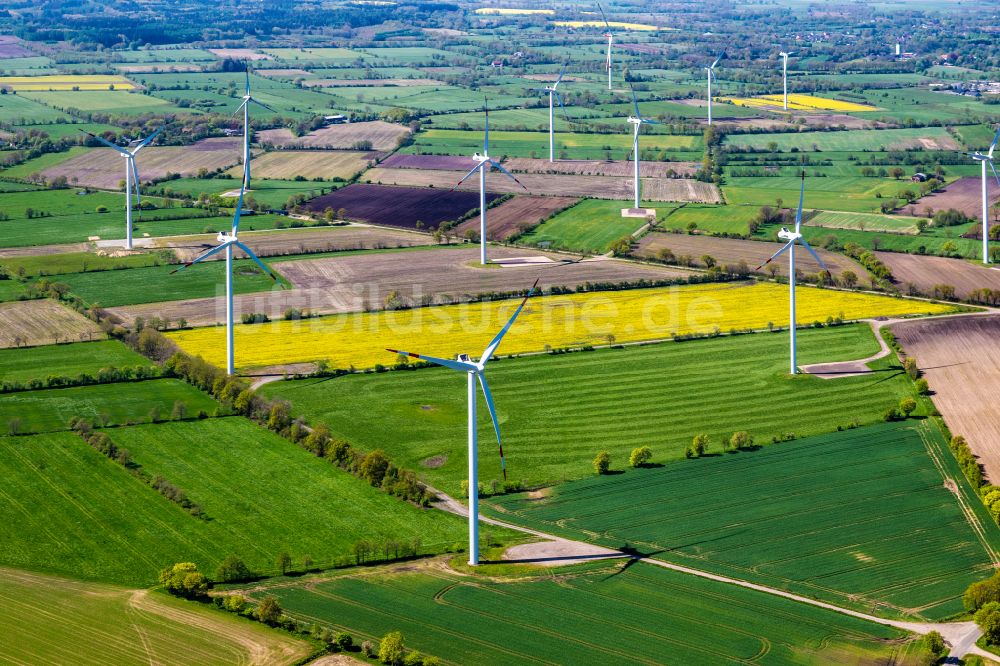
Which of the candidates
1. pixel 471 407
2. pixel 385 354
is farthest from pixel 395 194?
pixel 471 407

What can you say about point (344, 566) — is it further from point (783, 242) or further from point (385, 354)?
point (783, 242)

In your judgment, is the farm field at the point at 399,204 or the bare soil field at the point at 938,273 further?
→ the farm field at the point at 399,204

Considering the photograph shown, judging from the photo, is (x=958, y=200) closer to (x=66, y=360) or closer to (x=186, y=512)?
(x=66, y=360)

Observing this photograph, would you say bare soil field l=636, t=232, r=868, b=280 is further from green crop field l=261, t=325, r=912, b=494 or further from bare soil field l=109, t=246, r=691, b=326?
green crop field l=261, t=325, r=912, b=494

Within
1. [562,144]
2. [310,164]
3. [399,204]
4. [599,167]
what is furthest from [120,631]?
[562,144]

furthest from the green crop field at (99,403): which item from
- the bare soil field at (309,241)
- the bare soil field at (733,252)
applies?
the bare soil field at (733,252)

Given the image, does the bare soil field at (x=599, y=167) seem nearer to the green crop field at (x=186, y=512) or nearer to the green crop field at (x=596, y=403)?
the green crop field at (x=596, y=403)
